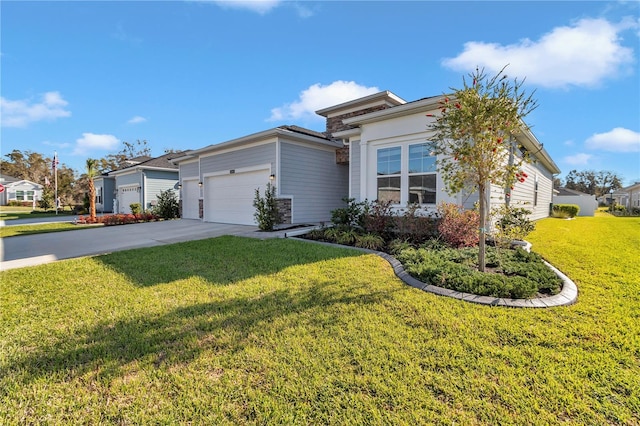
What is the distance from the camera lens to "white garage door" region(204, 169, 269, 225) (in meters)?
12.4

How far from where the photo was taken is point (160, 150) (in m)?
47.9

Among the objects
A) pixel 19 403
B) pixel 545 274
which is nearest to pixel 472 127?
pixel 545 274

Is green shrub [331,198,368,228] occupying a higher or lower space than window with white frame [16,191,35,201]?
lower

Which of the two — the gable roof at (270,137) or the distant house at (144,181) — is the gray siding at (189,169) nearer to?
the distant house at (144,181)

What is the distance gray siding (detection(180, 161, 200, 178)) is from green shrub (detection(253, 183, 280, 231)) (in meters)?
6.62

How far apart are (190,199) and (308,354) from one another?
16.1 metres

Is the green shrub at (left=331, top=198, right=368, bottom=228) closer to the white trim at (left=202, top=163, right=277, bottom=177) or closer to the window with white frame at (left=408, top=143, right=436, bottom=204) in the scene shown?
the window with white frame at (left=408, top=143, right=436, bottom=204)

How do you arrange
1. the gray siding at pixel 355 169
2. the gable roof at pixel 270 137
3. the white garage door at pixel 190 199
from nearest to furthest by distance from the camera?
the gray siding at pixel 355 169 → the gable roof at pixel 270 137 → the white garage door at pixel 190 199

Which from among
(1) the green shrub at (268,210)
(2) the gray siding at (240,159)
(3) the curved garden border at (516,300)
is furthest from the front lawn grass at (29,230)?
(3) the curved garden border at (516,300)

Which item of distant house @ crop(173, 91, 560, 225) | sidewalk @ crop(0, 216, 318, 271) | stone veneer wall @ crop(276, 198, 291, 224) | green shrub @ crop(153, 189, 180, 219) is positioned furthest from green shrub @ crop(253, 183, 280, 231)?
green shrub @ crop(153, 189, 180, 219)

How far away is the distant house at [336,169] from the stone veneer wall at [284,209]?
40 mm

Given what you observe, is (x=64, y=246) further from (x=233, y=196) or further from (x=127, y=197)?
(x=127, y=197)

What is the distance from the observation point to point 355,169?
9.89 m

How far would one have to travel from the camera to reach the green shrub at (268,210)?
1048 centimetres
